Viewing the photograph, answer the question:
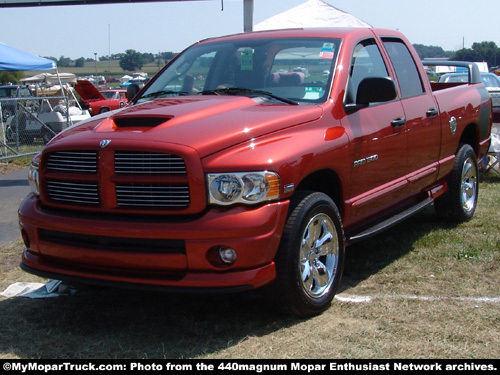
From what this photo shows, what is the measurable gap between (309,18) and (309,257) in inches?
442

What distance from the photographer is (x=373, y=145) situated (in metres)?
4.81

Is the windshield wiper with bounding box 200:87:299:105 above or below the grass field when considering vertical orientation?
above

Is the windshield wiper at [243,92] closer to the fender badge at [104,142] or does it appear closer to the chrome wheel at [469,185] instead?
the fender badge at [104,142]

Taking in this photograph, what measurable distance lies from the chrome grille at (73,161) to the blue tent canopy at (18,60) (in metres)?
9.77

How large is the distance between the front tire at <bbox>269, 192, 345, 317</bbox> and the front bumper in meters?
0.10

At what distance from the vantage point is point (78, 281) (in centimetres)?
390

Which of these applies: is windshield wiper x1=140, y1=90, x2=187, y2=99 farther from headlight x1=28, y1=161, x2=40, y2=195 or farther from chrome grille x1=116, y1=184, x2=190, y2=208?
chrome grille x1=116, y1=184, x2=190, y2=208

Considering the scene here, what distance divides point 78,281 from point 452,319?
2.33 meters

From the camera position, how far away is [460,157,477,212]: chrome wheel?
6750mm

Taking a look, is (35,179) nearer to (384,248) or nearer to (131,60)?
(384,248)

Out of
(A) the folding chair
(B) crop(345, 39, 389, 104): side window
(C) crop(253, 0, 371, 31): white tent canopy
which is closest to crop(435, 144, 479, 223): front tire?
(B) crop(345, 39, 389, 104): side window

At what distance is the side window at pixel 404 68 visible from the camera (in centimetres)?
563

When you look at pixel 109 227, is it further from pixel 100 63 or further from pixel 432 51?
pixel 100 63
